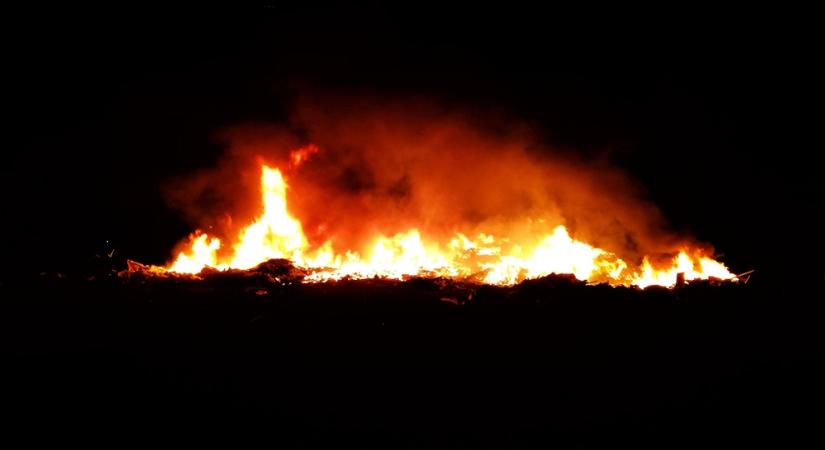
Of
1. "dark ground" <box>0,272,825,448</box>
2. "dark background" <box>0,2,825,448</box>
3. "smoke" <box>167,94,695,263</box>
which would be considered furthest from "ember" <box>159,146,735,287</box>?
"dark ground" <box>0,272,825,448</box>

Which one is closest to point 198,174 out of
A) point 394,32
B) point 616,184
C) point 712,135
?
point 394,32

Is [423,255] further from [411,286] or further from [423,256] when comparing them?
[411,286]

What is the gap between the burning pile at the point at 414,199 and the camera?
9.23 m

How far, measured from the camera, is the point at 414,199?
9.84 m

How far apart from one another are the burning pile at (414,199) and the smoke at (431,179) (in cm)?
2

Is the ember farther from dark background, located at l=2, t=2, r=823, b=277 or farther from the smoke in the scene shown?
dark background, located at l=2, t=2, r=823, b=277

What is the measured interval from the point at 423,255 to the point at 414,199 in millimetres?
1216

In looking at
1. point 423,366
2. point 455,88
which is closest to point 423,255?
point 455,88

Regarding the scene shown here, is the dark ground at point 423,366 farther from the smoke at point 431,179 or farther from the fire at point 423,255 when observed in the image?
the smoke at point 431,179

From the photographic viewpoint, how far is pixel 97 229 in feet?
34.5

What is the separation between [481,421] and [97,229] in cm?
912

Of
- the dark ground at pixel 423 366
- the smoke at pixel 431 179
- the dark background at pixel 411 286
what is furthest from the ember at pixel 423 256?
the dark ground at pixel 423 366

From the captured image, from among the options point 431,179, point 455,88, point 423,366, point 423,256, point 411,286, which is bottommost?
point 423,366

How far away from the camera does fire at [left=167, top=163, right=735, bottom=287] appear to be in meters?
7.79
